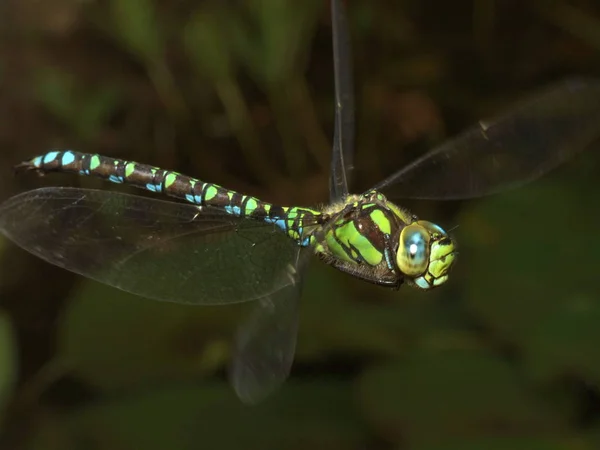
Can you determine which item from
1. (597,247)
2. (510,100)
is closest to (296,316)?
(597,247)

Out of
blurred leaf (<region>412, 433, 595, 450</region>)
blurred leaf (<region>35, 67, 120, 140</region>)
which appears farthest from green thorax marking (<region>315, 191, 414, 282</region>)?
blurred leaf (<region>35, 67, 120, 140</region>)

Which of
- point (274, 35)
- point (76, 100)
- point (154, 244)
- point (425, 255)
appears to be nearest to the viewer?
point (425, 255)

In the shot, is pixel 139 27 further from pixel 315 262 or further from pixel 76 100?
pixel 315 262

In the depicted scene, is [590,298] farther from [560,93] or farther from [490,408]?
[560,93]

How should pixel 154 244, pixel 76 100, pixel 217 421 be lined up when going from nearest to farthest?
1. pixel 154 244
2. pixel 217 421
3. pixel 76 100

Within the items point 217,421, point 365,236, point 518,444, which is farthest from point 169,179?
point 518,444

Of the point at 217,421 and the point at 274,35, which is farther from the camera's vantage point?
the point at 274,35

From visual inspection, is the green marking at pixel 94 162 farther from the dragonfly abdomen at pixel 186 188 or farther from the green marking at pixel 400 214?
the green marking at pixel 400 214
